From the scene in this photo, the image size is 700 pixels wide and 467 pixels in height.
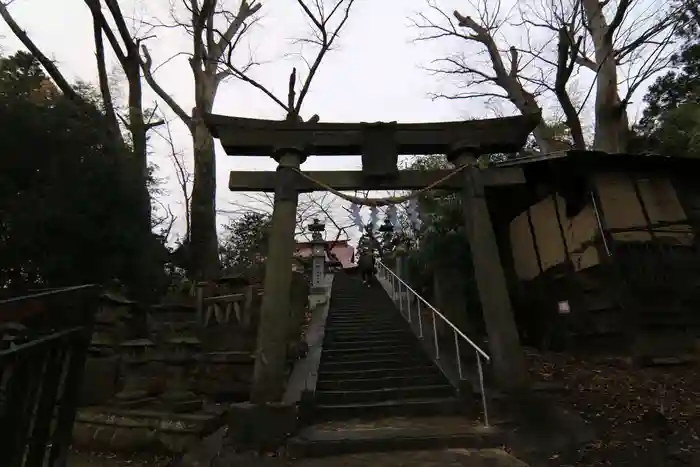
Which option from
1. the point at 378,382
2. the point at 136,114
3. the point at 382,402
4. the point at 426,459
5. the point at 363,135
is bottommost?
the point at 426,459

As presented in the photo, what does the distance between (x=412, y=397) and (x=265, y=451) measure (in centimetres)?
245

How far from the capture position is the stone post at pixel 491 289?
6.37 meters

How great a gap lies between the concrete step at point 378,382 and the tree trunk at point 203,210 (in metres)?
8.57

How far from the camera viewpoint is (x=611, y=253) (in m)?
9.26

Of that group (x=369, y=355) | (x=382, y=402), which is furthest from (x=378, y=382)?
(x=369, y=355)

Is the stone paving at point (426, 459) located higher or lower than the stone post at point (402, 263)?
lower

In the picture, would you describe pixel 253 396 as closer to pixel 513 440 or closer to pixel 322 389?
pixel 322 389

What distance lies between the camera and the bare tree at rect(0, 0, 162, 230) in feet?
44.2

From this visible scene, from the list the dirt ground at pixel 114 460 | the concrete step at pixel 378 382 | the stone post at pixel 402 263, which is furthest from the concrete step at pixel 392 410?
the stone post at pixel 402 263

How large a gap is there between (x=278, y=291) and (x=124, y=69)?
13.1m

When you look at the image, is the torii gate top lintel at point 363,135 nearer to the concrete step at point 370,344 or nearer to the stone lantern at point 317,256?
the concrete step at point 370,344

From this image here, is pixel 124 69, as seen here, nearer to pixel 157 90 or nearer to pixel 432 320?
pixel 157 90

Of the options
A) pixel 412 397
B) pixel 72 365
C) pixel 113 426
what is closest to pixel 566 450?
pixel 412 397

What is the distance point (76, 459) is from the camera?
596 cm
